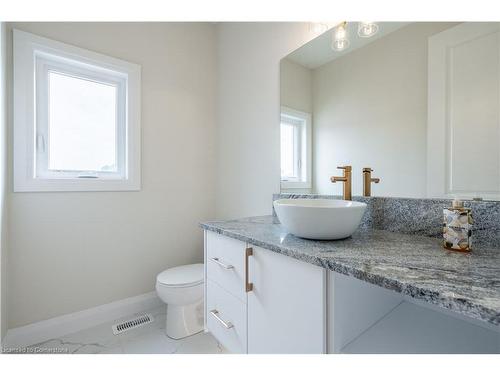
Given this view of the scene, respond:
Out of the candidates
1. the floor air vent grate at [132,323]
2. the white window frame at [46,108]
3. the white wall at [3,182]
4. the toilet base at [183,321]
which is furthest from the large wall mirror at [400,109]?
the white wall at [3,182]

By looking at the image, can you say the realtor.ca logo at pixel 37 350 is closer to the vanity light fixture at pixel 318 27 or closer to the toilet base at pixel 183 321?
the toilet base at pixel 183 321

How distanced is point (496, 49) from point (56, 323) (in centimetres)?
257

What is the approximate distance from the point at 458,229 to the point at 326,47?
1.09m

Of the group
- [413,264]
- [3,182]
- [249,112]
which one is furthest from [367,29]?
[3,182]

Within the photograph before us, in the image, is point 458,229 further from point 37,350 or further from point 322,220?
point 37,350

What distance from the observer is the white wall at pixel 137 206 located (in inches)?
57.9

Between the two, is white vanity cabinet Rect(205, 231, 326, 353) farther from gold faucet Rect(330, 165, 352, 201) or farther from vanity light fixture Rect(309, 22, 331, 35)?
vanity light fixture Rect(309, 22, 331, 35)

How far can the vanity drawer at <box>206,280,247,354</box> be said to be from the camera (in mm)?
931

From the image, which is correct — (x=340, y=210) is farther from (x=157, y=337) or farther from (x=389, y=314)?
(x=157, y=337)

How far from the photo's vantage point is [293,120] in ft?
4.85

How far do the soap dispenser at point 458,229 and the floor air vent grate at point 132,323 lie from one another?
185 centimetres

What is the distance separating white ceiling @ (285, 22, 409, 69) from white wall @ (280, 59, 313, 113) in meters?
0.04

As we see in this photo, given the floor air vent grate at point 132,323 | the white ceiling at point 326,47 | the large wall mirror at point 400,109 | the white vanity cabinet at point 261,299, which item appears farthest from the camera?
the floor air vent grate at point 132,323

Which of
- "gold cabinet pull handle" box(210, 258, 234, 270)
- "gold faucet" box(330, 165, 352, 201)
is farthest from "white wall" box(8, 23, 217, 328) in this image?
"gold faucet" box(330, 165, 352, 201)
